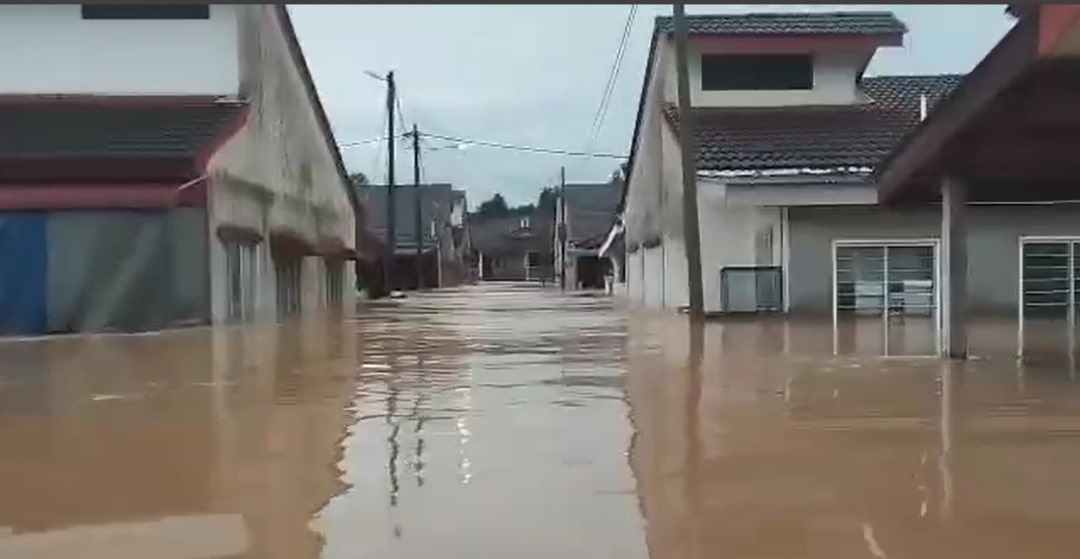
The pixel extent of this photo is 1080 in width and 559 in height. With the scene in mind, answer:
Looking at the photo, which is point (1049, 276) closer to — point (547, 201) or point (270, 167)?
point (270, 167)

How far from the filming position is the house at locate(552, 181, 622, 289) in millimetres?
78375

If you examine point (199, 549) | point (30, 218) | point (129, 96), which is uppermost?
point (129, 96)

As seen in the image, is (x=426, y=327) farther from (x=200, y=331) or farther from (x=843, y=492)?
(x=843, y=492)

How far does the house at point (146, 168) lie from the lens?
850 inches

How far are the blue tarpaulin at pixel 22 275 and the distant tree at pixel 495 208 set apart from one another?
11869 cm

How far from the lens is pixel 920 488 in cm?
671

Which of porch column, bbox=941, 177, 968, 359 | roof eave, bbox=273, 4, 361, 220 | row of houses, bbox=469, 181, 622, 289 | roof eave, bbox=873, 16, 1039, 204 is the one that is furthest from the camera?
row of houses, bbox=469, 181, 622, 289

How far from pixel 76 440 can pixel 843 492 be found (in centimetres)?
513

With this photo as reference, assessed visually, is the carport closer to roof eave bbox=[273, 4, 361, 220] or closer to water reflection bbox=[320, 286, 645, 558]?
water reflection bbox=[320, 286, 645, 558]

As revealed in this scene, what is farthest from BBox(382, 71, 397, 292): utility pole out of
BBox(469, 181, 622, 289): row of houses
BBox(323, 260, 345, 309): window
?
BBox(469, 181, 622, 289): row of houses

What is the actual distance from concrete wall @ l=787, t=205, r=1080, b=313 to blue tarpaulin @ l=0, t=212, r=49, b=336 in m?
13.6

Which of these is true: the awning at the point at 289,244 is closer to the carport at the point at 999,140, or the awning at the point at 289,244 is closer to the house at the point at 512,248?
the carport at the point at 999,140

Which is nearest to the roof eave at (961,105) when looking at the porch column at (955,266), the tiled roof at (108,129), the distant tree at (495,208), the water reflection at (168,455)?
the porch column at (955,266)

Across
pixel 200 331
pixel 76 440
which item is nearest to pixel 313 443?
pixel 76 440
